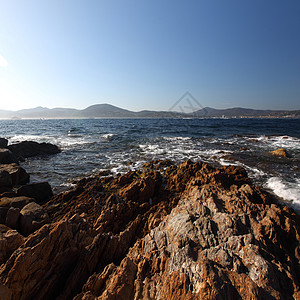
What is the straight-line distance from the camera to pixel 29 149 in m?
19.2

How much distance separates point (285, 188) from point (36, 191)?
15.0 metres

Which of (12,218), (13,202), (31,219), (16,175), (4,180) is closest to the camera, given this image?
(12,218)

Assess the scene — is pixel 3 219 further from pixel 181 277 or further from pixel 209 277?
pixel 209 277

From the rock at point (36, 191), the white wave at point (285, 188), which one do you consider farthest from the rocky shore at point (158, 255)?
the white wave at point (285, 188)

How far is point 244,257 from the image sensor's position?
11.3ft

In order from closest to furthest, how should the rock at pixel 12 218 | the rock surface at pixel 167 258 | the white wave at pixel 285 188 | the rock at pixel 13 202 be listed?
the rock surface at pixel 167 258 → the rock at pixel 12 218 → the rock at pixel 13 202 → the white wave at pixel 285 188

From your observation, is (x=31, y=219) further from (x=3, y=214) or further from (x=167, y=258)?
(x=167, y=258)

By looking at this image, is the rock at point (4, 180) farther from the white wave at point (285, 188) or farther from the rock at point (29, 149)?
the white wave at point (285, 188)

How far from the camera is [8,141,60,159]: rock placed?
18.0 metres

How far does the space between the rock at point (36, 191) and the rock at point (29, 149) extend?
1118cm

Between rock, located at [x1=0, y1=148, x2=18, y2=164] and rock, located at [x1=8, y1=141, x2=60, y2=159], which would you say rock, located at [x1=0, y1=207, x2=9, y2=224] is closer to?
rock, located at [x1=0, y1=148, x2=18, y2=164]

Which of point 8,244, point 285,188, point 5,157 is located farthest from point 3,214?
point 285,188

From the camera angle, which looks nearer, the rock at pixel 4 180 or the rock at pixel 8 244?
the rock at pixel 8 244

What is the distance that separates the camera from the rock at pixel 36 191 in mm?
8383
